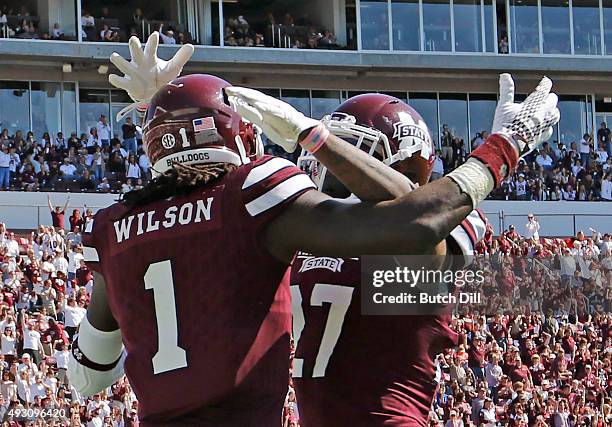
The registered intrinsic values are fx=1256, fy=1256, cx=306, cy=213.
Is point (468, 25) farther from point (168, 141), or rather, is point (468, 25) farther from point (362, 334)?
point (168, 141)

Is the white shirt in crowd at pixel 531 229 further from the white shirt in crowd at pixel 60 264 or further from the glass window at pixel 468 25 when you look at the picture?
the white shirt in crowd at pixel 60 264

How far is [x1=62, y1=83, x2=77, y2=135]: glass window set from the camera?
93.1ft

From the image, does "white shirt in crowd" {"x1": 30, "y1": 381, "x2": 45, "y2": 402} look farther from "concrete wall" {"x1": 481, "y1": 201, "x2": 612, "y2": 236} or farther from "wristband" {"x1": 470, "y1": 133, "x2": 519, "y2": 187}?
"concrete wall" {"x1": 481, "y1": 201, "x2": 612, "y2": 236}

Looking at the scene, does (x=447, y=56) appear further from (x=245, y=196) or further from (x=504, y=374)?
(x=245, y=196)

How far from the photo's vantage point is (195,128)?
331 centimetres

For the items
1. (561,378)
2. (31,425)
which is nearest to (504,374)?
(561,378)

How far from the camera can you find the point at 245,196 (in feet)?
10.2

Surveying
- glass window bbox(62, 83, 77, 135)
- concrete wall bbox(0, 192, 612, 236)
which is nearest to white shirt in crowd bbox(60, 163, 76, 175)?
concrete wall bbox(0, 192, 612, 236)

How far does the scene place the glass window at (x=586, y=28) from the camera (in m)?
32.5

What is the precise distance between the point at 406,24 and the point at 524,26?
3330 mm

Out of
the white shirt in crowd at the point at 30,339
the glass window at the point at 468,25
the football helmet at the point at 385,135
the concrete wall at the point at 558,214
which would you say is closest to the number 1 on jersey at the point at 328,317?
the football helmet at the point at 385,135

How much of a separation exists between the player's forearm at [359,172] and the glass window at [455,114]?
27865 mm

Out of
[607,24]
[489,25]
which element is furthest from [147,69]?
[607,24]

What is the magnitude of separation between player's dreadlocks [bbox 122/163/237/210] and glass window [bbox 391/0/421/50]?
92.2 feet
